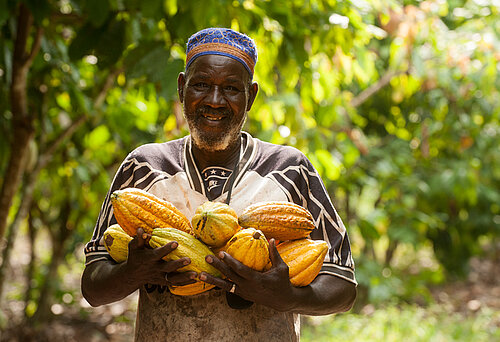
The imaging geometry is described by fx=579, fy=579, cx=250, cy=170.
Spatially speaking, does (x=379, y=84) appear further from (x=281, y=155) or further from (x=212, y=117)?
(x=212, y=117)

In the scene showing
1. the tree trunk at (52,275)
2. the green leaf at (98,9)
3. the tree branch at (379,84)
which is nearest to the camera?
the green leaf at (98,9)

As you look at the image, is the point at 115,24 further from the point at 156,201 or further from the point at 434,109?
the point at 434,109

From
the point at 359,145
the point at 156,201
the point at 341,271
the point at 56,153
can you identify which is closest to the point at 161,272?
the point at 156,201

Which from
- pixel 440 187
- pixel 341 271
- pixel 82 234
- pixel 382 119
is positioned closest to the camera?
pixel 341 271

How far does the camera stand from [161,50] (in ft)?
6.85

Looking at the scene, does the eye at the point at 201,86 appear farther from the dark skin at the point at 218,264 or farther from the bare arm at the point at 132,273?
the bare arm at the point at 132,273

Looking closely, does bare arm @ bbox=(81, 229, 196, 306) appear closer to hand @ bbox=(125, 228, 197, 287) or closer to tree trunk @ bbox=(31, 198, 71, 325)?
hand @ bbox=(125, 228, 197, 287)

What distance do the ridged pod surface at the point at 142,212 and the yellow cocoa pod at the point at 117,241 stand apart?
0.05 m

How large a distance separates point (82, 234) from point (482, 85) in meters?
3.42

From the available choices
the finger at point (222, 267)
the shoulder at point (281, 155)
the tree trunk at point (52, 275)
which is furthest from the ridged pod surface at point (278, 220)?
the tree trunk at point (52, 275)

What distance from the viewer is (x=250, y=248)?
47.9 inches

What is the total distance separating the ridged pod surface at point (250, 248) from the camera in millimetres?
1219

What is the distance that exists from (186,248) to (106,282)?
11.3 inches

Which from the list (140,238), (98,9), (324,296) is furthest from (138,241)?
(98,9)
